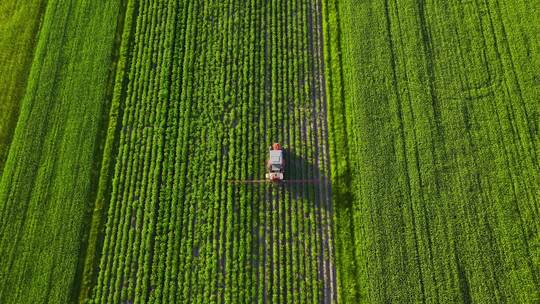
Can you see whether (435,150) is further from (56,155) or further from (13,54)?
(13,54)

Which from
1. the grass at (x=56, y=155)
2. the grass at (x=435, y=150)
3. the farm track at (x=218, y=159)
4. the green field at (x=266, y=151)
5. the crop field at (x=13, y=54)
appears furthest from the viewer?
the crop field at (x=13, y=54)

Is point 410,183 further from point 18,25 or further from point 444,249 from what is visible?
point 18,25

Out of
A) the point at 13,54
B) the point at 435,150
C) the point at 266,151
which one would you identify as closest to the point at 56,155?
the point at 13,54

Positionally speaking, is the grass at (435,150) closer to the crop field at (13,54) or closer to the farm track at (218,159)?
the farm track at (218,159)

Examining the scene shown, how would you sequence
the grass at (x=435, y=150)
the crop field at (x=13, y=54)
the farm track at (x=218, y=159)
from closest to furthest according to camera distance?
1. the grass at (x=435, y=150)
2. the farm track at (x=218, y=159)
3. the crop field at (x=13, y=54)

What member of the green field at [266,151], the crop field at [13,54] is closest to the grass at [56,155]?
the green field at [266,151]

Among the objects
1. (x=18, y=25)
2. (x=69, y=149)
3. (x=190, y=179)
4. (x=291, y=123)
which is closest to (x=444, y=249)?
(x=291, y=123)

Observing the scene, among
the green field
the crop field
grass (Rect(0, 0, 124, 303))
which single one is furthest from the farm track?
the crop field
